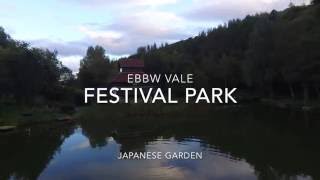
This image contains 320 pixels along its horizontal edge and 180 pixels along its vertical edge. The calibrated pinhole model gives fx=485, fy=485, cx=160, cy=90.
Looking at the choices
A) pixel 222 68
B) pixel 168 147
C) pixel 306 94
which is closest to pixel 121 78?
pixel 222 68

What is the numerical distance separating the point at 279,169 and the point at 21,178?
45.5 ft

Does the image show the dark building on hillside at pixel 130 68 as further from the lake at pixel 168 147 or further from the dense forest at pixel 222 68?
the lake at pixel 168 147

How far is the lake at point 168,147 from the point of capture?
25.7m

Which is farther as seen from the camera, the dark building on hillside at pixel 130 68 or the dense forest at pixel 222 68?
the dark building on hillside at pixel 130 68

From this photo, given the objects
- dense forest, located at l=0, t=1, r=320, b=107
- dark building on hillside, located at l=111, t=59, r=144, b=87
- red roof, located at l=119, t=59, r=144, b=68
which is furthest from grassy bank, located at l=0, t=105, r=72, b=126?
red roof, located at l=119, t=59, r=144, b=68

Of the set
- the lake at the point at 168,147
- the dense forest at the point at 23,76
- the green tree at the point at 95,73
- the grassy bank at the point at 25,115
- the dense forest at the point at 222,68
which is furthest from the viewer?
the green tree at the point at 95,73

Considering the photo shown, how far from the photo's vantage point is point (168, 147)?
33344 mm

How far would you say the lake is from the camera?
84.2 feet

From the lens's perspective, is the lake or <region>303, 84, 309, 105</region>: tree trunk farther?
<region>303, 84, 309, 105</region>: tree trunk

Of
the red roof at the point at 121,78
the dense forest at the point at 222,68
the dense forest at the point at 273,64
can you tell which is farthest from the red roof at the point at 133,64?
the red roof at the point at 121,78

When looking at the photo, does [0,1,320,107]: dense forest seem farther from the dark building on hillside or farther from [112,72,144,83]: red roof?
[112,72,144,83]: red roof

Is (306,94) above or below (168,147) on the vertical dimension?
above

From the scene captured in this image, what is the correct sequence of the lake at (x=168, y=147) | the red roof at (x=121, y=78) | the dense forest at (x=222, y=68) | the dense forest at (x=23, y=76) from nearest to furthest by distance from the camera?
the lake at (x=168, y=147)
the dense forest at (x=23, y=76)
the dense forest at (x=222, y=68)
the red roof at (x=121, y=78)

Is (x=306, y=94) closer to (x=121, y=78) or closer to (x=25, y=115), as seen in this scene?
(x=121, y=78)
